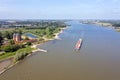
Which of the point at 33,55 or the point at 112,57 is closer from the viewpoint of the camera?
the point at 112,57

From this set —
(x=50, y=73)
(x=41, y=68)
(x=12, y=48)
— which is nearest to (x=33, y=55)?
(x=12, y=48)

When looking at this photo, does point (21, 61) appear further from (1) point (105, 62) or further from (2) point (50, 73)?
(1) point (105, 62)

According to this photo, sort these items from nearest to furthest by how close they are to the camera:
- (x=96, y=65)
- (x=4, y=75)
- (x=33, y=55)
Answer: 1. (x=4, y=75)
2. (x=96, y=65)
3. (x=33, y=55)

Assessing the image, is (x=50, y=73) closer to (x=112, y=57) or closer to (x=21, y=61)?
(x=21, y=61)

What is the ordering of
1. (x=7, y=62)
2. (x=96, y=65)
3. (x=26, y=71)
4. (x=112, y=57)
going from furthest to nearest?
(x=112, y=57) → (x=7, y=62) → (x=96, y=65) → (x=26, y=71)

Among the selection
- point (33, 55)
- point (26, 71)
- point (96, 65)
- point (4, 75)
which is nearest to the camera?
point (4, 75)

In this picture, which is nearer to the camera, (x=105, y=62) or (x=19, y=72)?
(x=19, y=72)

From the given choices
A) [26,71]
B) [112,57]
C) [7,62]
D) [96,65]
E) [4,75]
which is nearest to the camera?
[4,75]

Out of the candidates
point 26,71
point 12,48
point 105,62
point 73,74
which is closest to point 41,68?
point 26,71
